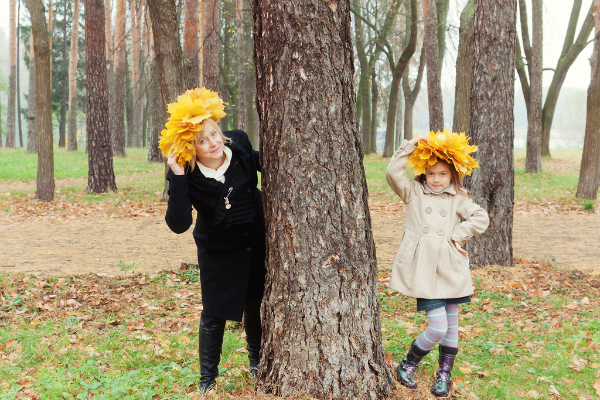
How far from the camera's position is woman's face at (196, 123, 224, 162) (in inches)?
117

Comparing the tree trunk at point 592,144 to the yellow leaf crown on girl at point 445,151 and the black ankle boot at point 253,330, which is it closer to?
the yellow leaf crown on girl at point 445,151

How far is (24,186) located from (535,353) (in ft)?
46.1

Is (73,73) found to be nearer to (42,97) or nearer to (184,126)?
(42,97)

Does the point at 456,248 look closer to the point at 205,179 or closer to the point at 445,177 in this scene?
the point at 445,177

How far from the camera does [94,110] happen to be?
41.0 feet

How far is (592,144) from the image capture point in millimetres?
11469

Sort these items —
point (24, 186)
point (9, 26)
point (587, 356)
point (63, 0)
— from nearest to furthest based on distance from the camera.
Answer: point (587, 356)
point (24, 186)
point (9, 26)
point (63, 0)

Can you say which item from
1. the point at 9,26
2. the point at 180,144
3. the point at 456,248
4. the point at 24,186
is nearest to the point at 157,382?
the point at 180,144

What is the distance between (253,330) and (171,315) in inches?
76.7

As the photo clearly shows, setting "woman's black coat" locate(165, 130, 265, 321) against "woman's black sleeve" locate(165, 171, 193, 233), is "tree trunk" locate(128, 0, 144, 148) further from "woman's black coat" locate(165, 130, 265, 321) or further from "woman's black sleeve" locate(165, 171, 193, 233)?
→ "woman's black sleeve" locate(165, 171, 193, 233)

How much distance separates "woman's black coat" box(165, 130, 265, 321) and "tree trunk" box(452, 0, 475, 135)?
8811mm

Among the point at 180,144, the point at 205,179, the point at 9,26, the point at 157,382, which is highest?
the point at 9,26

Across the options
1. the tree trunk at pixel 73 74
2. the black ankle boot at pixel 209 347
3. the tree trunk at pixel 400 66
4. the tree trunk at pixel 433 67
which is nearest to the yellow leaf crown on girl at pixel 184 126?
the black ankle boot at pixel 209 347

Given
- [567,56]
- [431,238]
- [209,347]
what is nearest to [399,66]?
[567,56]
